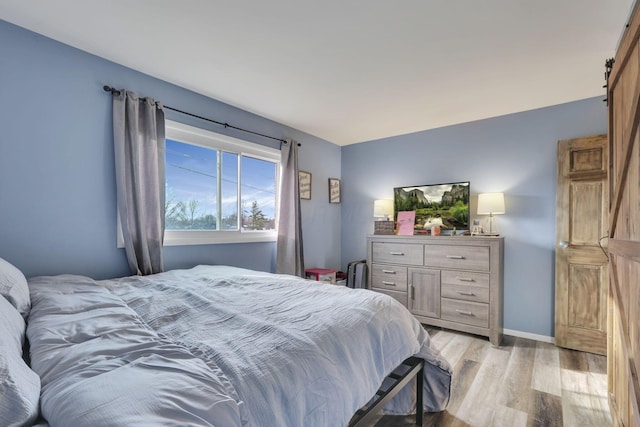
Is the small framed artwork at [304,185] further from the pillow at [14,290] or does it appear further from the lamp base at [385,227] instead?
the pillow at [14,290]

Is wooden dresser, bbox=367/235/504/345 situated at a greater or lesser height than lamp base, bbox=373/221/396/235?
lesser

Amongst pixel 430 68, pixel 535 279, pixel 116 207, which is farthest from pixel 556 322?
pixel 116 207

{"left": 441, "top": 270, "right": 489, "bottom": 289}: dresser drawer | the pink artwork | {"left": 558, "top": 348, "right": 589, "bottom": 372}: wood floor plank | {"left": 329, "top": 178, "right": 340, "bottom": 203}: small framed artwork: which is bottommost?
{"left": 558, "top": 348, "right": 589, "bottom": 372}: wood floor plank

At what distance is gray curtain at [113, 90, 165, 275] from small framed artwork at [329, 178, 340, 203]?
2385 mm

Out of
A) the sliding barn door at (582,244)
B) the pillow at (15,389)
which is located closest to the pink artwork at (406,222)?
the sliding barn door at (582,244)

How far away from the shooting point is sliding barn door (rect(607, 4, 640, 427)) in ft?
4.05

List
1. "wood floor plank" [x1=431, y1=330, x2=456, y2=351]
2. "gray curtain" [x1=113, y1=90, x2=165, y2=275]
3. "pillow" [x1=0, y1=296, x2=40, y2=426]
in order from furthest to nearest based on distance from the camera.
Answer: "wood floor plank" [x1=431, y1=330, x2=456, y2=351], "gray curtain" [x1=113, y1=90, x2=165, y2=275], "pillow" [x1=0, y1=296, x2=40, y2=426]

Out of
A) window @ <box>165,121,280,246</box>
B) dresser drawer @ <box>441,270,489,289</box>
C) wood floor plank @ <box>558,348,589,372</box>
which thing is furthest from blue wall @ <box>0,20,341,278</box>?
wood floor plank @ <box>558,348,589,372</box>

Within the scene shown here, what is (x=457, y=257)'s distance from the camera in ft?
10.1

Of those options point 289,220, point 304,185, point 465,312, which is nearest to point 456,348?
point 465,312

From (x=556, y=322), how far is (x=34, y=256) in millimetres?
4281

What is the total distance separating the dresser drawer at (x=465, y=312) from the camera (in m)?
2.96

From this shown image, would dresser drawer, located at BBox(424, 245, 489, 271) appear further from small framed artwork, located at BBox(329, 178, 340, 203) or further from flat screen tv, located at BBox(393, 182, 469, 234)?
small framed artwork, located at BBox(329, 178, 340, 203)

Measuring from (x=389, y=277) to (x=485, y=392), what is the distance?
1.61 m
